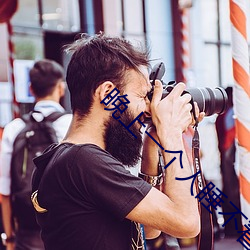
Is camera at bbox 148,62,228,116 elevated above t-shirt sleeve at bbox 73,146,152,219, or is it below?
above

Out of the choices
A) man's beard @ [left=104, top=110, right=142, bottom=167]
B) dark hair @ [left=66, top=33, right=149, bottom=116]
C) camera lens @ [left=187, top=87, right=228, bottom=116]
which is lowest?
man's beard @ [left=104, top=110, right=142, bottom=167]

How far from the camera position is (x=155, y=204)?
1396 mm

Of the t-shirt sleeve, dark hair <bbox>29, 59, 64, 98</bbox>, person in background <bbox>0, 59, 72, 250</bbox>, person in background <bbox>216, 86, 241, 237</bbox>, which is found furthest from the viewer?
person in background <bbox>216, 86, 241, 237</bbox>

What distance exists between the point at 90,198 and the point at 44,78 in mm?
1609

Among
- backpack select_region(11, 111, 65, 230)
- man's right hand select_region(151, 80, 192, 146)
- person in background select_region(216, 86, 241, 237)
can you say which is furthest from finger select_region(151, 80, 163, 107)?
person in background select_region(216, 86, 241, 237)

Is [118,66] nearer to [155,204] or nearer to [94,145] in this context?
[94,145]

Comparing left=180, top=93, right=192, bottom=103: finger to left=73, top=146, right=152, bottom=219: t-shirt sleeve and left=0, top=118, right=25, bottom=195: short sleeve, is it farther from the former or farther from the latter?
left=0, top=118, right=25, bottom=195: short sleeve

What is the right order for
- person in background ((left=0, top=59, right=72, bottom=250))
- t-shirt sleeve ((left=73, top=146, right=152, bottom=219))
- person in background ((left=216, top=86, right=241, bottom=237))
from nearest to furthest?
t-shirt sleeve ((left=73, top=146, right=152, bottom=219)) < person in background ((left=0, top=59, right=72, bottom=250)) < person in background ((left=216, top=86, right=241, bottom=237))

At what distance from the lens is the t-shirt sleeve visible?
1.39 metres

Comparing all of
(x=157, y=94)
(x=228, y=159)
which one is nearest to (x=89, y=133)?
(x=157, y=94)

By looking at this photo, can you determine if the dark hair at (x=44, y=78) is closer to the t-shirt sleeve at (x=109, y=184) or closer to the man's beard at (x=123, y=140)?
the man's beard at (x=123, y=140)

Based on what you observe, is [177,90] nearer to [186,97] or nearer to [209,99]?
[186,97]

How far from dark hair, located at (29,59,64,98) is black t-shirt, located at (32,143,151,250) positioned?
1487 millimetres

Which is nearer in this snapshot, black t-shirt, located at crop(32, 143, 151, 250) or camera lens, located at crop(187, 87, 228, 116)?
black t-shirt, located at crop(32, 143, 151, 250)
